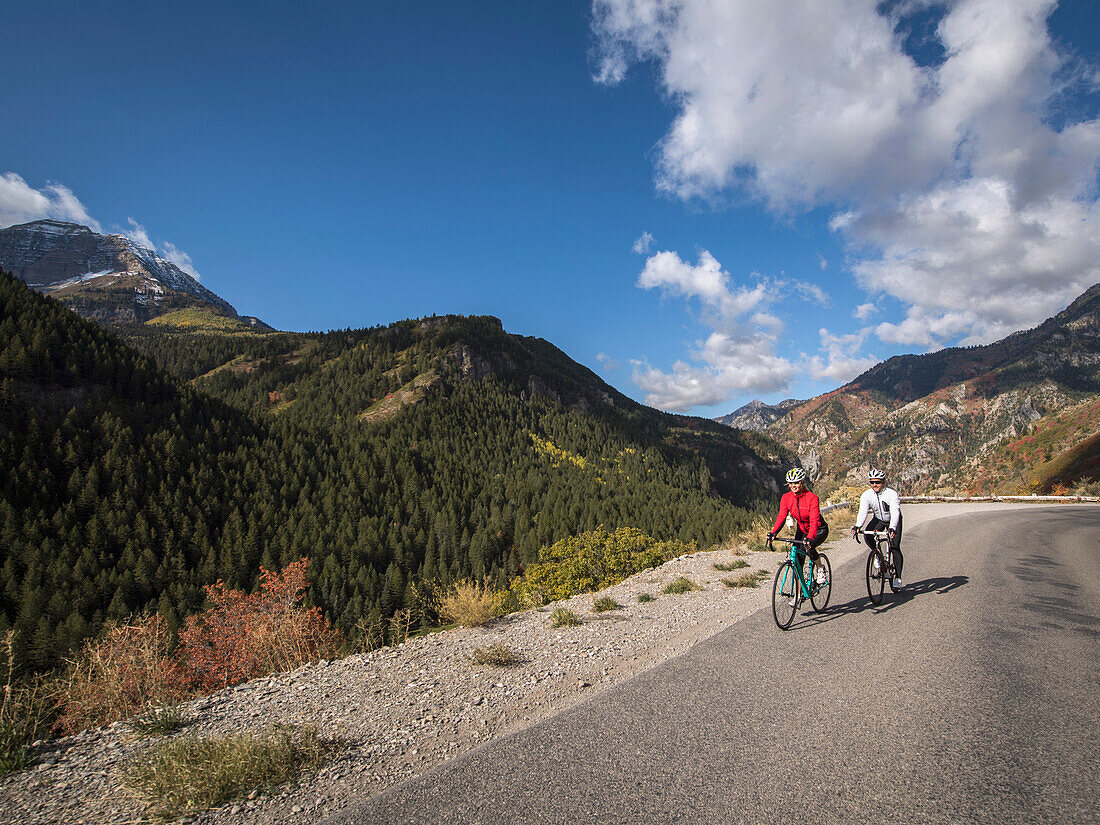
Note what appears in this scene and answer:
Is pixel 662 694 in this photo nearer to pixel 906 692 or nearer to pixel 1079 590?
pixel 906 692

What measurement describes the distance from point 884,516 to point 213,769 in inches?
459

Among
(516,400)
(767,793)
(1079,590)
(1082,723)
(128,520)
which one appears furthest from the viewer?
(516,400)

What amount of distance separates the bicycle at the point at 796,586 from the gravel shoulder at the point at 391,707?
0.94m

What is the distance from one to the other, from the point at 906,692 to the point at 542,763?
173 inches

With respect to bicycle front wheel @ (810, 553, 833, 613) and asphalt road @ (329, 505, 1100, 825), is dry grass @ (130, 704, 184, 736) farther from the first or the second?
bicycle front wheel @ (810, 553, 833, 613)

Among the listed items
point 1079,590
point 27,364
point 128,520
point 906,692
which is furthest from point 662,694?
point 27,364

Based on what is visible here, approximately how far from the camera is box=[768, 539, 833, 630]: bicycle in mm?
7980

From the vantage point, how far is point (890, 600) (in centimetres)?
962

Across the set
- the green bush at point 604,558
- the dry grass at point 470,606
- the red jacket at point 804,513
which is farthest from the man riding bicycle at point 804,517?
the green bush at point 604,558

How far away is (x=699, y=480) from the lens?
188 m

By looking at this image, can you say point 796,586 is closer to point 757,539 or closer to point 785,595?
point 785,595

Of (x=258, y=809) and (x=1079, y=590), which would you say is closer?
(x=258, y=809)

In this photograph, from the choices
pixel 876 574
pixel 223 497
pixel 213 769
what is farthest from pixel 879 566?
pixel 223 497

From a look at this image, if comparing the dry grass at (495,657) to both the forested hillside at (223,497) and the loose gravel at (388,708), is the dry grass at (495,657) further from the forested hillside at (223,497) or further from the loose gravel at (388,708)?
the forested hillside at (223,497)
